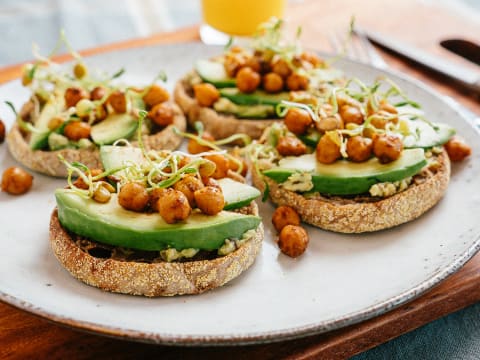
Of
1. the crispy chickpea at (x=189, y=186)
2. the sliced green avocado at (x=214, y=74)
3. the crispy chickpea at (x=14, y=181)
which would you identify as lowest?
the crispy chickpea at (x=14, y=181)

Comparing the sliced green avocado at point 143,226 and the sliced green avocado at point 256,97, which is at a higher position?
the sliced green avocado at point 143,226

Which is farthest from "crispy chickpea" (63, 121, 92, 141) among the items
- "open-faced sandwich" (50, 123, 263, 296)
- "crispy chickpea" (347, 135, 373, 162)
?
"crispy chickpea" (347, 135, 373, 162)

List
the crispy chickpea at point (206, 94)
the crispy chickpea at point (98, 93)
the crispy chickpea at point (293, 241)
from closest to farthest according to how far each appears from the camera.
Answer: the crispy chickpea at point (293, 241)
the crispy chickpea at point (98, 93)
the crispy chickpea at point (206, 94)

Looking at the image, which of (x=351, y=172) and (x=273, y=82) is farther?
(x=273, y=82)

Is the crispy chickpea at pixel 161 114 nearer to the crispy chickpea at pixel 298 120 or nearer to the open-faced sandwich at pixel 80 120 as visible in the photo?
the open-faced sandwich at pixel 80 120

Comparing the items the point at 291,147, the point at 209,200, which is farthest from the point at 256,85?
the point at 209,200

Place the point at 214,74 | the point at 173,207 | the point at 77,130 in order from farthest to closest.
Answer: the point at 214,74, the point at 77,130, the point at 173,207

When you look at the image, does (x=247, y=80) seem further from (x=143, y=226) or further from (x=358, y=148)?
(x=143, y=226)

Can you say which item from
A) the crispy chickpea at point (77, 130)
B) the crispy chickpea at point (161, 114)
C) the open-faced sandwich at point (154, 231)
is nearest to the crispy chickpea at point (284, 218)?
the open-faced sandwich at point (154, 231)

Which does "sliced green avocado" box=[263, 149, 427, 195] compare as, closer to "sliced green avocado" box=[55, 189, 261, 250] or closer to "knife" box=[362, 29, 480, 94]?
"sliced green avocado" box=[55, 189, 261, 250]
